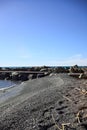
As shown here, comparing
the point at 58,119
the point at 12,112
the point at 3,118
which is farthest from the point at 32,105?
the point at 58,119

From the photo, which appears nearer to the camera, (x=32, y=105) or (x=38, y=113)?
(x=38, y=113)

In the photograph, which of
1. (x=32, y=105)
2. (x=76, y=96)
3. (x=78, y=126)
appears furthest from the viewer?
(x=76, y=96)

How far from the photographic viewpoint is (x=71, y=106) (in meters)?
8.20

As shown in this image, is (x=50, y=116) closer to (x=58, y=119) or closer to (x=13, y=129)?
(x=58, y=119)

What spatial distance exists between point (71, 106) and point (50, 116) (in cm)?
107

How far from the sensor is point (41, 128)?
661cm

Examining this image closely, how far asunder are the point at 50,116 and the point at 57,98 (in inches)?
93.9

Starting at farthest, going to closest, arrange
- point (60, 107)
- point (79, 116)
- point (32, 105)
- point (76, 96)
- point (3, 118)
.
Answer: point (76, 96), point (32, 105), point (60, 107), point (3, 118), point (79, 116)

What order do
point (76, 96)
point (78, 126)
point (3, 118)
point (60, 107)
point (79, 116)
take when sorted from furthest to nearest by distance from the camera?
point (76, 96) < point (60, 107) < point (3, 118) < point (79, 116) < point (78, 126)

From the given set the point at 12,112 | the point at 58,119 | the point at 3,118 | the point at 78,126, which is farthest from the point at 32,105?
the point at 78,126

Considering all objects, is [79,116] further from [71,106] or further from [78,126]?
[71,106]

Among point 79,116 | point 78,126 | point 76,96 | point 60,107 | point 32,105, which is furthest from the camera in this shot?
point 76,96

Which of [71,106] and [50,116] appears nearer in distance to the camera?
[50,116]

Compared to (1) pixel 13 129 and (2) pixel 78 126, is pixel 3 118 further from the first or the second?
(2) pixel 78 126
